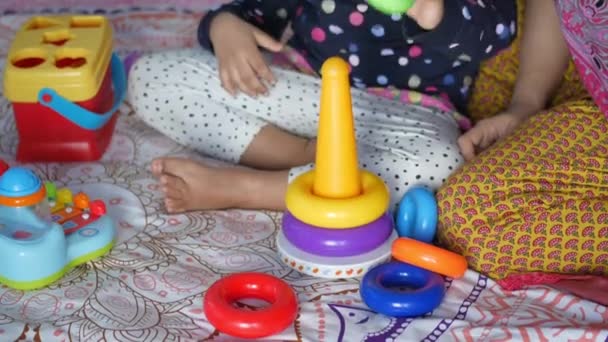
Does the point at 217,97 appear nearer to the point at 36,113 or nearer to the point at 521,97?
the point at 36,113

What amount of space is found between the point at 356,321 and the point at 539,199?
248 millimetres

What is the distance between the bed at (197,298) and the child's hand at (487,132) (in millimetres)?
204

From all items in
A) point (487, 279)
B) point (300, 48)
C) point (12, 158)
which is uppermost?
point (300, 48)

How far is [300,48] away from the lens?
4.09 ft

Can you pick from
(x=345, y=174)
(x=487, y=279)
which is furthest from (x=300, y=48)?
(x=487, y=279)

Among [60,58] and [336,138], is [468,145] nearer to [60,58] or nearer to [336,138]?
[336,138]

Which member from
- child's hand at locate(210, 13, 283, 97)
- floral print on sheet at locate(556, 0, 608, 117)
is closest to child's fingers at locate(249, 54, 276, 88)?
child's hand at locate(210, 13, 283, 97)

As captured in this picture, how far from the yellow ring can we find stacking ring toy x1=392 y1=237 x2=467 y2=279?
45 mm

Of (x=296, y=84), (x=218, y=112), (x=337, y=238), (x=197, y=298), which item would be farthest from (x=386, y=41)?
(x=197, y=298)

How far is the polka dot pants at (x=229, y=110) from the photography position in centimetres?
115

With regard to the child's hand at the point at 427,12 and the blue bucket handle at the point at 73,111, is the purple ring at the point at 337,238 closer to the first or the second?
the child's hand at the point at 427,12

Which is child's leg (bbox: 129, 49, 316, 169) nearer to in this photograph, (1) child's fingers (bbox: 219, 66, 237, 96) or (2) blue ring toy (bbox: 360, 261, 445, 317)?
(1) child's fingers (bbox: 219, 66, 237, 96)

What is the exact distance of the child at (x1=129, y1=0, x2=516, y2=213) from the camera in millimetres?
1096

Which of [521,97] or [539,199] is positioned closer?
[539,199]
